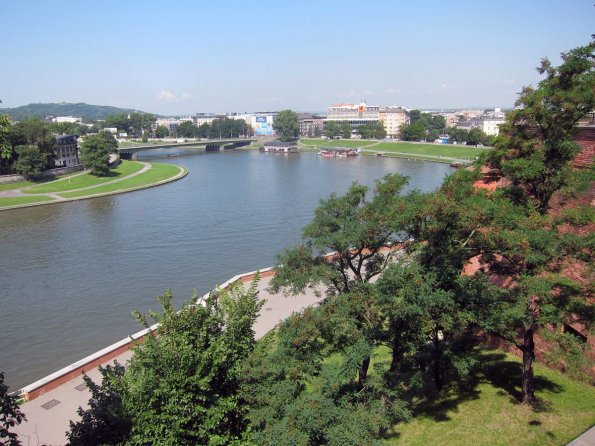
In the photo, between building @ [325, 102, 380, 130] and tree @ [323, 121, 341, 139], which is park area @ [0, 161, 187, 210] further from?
building @ [325, 102, 380, 130]

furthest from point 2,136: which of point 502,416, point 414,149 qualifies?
point 414,149

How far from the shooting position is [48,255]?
2691 cm

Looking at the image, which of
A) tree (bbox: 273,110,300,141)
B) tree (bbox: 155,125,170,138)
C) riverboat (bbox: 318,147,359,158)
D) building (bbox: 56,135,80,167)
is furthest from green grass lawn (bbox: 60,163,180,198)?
tree (bbox: 155,125,170,138)

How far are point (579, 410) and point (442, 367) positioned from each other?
2.76 m

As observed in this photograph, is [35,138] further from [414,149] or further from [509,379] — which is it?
[414,149]

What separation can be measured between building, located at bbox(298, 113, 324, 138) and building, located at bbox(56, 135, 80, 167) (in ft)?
297

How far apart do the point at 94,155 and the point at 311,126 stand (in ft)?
355

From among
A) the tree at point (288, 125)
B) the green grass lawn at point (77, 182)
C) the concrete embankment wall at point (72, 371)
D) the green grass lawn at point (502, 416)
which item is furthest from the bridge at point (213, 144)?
the green grass lawn at point (502, 416)

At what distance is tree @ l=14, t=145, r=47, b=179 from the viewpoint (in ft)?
157

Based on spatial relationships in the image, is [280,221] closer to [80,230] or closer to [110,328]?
[80,230]

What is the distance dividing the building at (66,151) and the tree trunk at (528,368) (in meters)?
56.8

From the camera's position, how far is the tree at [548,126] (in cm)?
852

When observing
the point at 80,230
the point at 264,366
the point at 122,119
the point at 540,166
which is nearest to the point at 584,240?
the point at 540,166

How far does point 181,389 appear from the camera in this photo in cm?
709
